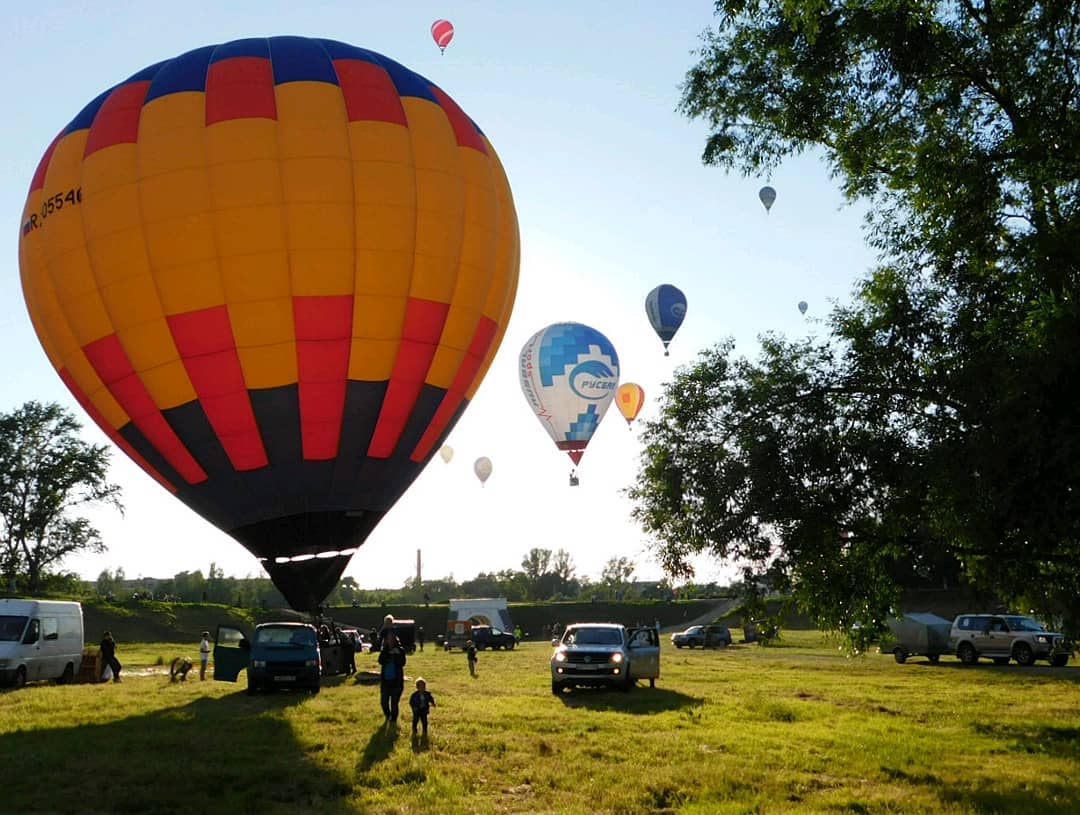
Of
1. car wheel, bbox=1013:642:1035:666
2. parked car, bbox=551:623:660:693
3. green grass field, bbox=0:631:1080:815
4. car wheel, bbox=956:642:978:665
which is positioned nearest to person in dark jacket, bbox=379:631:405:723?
green grass field, bbox=0:631:1080:815

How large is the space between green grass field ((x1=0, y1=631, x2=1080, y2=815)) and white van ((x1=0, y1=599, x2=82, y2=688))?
1124mm

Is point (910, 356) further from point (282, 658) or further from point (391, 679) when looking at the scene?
point (282, 658)

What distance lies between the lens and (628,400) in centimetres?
4953

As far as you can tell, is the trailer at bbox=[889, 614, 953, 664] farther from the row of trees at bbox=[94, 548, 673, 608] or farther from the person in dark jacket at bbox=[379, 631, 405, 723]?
the row of trees at bbox=[94, 548, 673, 608]

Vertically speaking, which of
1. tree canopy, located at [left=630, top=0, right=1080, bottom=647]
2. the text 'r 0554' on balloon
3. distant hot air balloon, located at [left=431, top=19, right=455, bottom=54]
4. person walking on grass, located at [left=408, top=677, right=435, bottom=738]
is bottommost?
person walking on grass, located at [left=408, top=677, right=435, bottom=738]

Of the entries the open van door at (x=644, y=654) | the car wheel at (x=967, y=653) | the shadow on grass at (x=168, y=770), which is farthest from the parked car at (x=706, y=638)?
the shadow on grass at (x=168, y=770)

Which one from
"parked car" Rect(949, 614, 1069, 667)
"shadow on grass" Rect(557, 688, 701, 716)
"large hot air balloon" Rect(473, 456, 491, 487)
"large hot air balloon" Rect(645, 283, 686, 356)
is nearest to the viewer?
"shadow on grass" Rect(557, 688, 701, 716)

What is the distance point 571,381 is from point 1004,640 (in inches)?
789

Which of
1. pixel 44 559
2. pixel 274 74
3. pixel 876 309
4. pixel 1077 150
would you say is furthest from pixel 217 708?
pixel 44 559

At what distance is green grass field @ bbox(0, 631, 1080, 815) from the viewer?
406 inches

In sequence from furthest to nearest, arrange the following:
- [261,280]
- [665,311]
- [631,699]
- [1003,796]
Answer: [665,311] < [631,699] < [261,280] < [1003,796]

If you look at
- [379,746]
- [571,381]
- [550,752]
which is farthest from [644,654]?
[571,381]

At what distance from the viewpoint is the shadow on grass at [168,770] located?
33.1ft

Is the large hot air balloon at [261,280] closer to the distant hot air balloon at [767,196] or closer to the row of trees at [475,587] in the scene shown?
the distant hot air balloon at [767,196]
